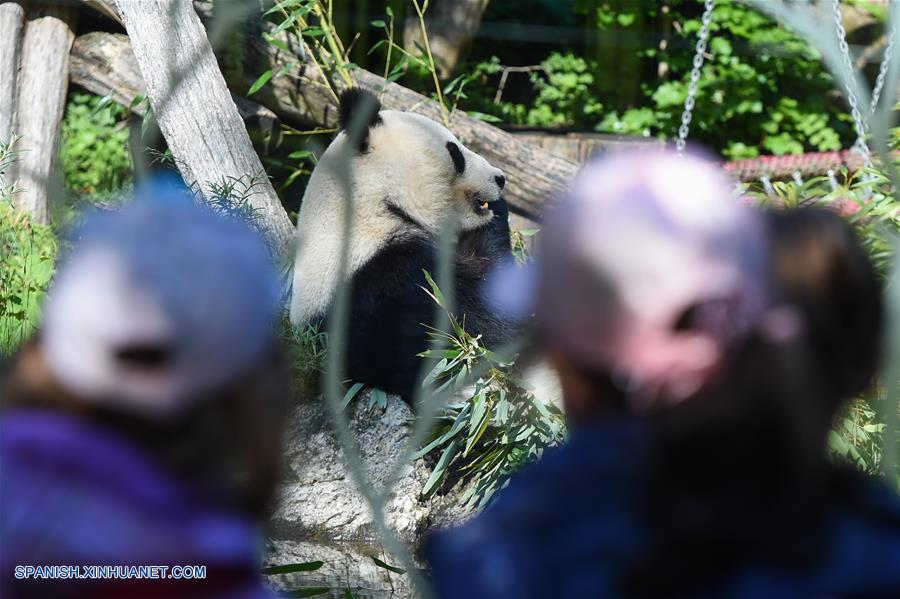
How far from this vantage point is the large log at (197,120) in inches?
115

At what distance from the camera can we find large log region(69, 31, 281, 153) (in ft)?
12.2

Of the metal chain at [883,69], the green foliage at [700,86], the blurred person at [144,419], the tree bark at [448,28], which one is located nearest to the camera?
the blurred person at [144,419]

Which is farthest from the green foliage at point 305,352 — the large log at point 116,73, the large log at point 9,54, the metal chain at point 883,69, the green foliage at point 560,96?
the green foliage at point 560,96

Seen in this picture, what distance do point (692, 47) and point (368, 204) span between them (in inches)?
123

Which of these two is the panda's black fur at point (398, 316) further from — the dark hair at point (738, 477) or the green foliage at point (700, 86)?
the green foliage at point (700, 86)

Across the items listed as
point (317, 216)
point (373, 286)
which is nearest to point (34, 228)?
point (317, 216)

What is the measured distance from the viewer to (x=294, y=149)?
4207 millimetres

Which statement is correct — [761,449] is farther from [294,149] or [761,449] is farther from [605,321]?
[294,149]

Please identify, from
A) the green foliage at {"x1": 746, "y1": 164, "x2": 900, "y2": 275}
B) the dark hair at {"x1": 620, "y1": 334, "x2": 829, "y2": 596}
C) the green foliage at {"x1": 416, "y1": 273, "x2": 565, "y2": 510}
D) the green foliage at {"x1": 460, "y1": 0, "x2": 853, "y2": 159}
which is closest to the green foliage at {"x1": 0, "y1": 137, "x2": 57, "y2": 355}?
the green foliage at {"x1": 416, "y1": 273, "x2": 565, "y2": 510}

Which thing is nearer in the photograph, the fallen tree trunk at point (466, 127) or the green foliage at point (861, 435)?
the green foliage at point (861, 435)

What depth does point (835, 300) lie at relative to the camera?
75 centimetres

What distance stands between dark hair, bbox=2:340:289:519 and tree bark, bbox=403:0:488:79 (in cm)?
412

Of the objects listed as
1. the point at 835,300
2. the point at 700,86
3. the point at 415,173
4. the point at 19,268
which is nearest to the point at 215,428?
the point at 835,300

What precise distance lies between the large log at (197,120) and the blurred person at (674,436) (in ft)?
7.60
